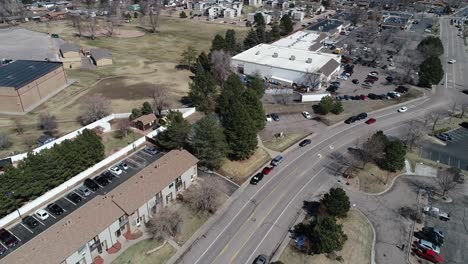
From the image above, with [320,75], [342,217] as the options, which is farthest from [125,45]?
[342,217]

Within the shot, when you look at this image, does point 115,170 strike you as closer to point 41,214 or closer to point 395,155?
point 41,214

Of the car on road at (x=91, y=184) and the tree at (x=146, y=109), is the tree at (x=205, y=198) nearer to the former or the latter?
the car on road at (x=91, y=184)

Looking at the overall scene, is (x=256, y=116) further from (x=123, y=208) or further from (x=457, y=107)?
(x=457, y=107)

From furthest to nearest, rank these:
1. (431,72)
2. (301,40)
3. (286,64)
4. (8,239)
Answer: (301,40) → (286,64) → (431,72) → (8,239)

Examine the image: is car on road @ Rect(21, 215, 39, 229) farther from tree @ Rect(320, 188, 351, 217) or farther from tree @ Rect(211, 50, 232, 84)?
tree @ Rect(211, 50, 232, 84)

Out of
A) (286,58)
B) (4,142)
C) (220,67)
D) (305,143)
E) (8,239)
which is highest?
(220,67)

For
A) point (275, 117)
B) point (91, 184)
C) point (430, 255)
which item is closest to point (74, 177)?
point (91, 184)

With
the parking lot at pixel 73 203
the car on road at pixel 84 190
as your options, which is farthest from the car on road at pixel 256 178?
the car on road at pixel 84 190
